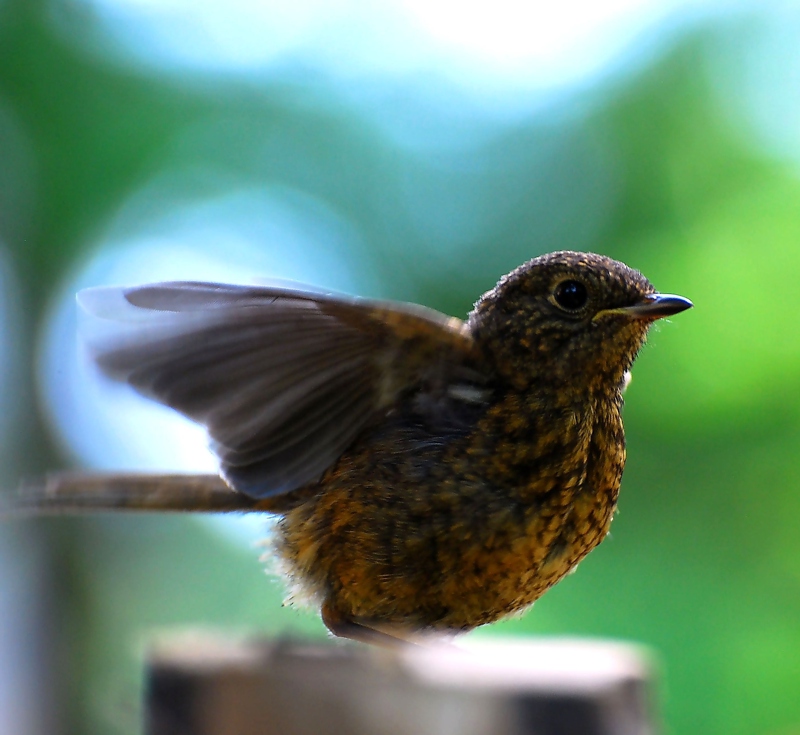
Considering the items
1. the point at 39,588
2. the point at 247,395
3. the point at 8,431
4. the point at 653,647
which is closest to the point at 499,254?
the point at 653,647

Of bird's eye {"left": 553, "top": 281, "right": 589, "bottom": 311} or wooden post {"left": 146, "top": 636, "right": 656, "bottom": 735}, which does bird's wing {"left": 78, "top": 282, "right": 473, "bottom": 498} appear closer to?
bird's eye {"left": 553, "top": 281, "right": 589, "bottom": 311}

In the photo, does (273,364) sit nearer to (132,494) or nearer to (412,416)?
(412,416)

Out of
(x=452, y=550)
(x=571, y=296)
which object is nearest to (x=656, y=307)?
(x=571, y=296)

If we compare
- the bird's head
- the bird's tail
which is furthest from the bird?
the bird's tail

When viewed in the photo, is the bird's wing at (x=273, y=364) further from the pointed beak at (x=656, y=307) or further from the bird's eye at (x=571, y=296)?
the pointed beak at (x=656, y=307)

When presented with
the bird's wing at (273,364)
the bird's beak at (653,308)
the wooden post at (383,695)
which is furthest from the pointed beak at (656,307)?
the wooden post at (383,695)

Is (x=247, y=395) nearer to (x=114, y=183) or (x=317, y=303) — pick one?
(x=317, y=303)

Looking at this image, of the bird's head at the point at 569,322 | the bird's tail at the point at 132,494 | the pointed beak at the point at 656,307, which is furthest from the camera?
the bird's tail at the point at 132,494
